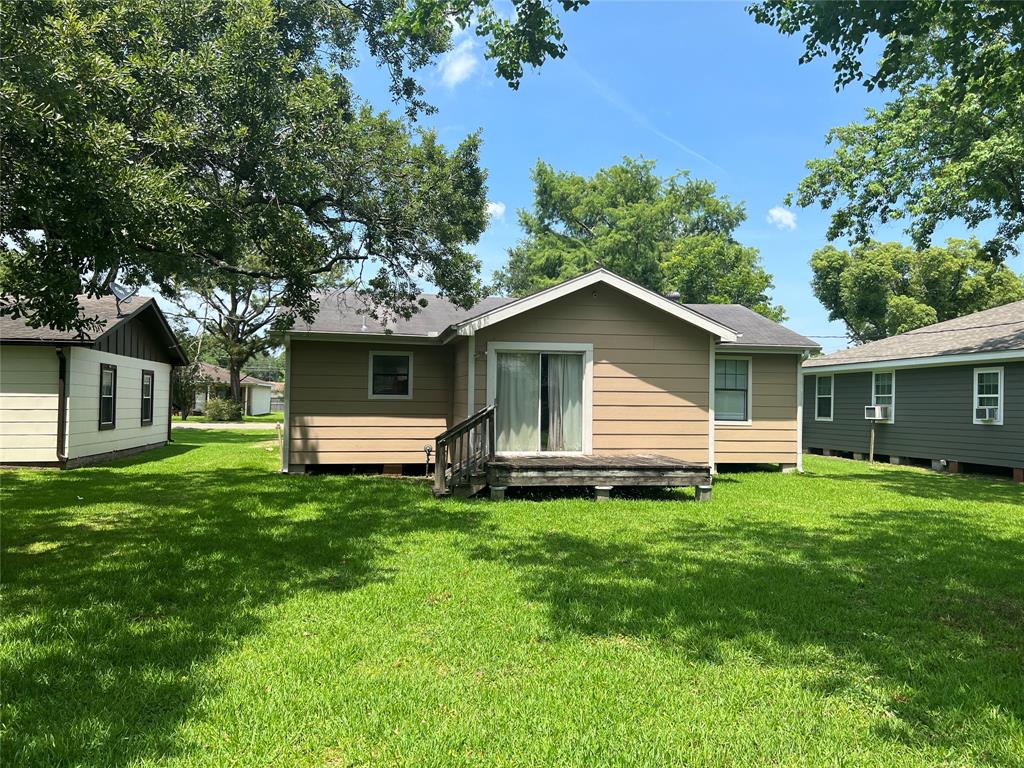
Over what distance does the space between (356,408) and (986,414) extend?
13.2m

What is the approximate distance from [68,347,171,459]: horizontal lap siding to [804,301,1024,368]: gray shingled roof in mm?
18171

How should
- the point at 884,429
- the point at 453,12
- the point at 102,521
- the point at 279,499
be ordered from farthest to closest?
the point at 884,429
the point at 279,499
the point at 102,521
the point at 453,12

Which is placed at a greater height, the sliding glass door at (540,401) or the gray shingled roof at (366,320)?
the gray shingled roof at (366,320)

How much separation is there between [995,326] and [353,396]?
1516 cm

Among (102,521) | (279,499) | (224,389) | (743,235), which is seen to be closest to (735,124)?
(279,499)

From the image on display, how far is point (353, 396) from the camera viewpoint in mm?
11508

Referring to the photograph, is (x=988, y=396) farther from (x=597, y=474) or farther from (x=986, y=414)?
(x=597, y=474)

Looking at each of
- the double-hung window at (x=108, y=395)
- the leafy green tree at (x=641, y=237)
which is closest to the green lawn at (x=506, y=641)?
the double-hung window at (x=108, y=395)

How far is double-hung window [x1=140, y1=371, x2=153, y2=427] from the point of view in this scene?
51.5 ft

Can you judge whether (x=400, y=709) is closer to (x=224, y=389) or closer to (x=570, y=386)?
(x=570, y=386)

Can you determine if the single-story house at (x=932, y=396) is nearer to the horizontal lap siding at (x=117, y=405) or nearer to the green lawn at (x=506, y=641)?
the green lawn at (x=506, y=641)

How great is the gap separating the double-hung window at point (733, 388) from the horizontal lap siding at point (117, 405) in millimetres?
13095

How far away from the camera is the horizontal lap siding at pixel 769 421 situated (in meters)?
12.9

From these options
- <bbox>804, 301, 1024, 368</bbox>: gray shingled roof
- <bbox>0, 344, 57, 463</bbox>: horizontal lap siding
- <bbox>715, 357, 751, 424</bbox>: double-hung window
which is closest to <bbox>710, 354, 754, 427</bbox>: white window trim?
<bbox>715, 357, 751, 424</bbox>: double-hung window
